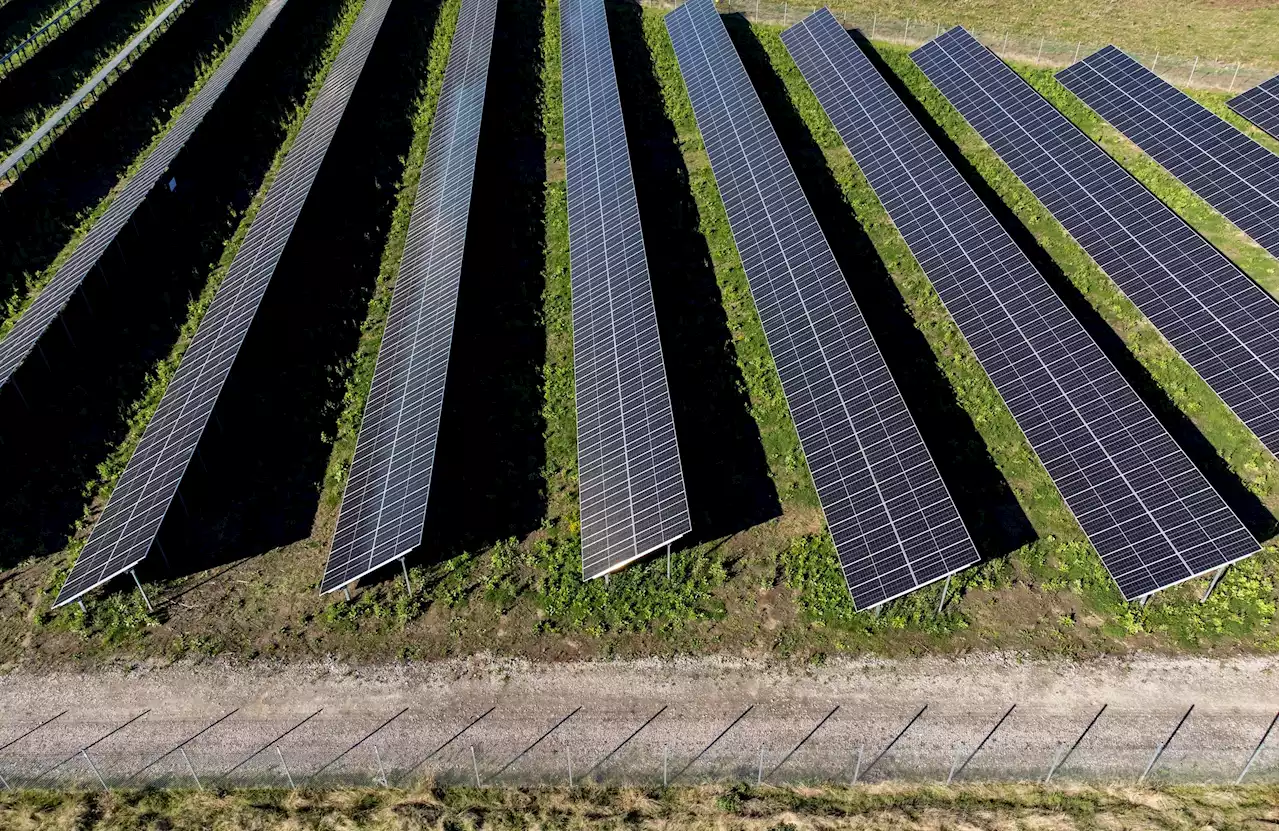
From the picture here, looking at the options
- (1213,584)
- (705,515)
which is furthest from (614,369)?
(1213,584)

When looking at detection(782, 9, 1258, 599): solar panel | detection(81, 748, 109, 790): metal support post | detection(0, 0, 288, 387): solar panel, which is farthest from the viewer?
detection(0, 0, 288, 387): solar panel

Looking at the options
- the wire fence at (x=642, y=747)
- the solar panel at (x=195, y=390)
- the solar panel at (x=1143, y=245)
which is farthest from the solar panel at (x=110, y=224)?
the solar panel at (x=1143, y=245)

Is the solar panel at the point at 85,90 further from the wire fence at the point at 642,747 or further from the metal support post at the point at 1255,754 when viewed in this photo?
the metal support post at the point at 1255,754

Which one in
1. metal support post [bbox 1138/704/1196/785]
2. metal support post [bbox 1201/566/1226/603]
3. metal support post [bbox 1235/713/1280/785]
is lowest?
metal support post [bbox 1235/713/1280/785]

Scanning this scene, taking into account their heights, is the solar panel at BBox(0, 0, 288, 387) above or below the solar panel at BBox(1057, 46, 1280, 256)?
above

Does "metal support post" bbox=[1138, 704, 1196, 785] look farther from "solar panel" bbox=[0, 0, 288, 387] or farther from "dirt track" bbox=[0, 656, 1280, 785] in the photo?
"solar panel" bbox=[0, 0, 288, 387]

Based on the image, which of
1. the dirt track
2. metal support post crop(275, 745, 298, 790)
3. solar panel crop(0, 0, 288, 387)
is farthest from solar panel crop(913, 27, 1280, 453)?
solar panel crop(0, 0, 288, 387)

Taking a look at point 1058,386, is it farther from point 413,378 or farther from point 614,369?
point 413,378

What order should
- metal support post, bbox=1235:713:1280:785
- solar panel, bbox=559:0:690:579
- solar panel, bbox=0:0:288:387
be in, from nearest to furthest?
metal support post, bbox=1235:713:1280:785 → solar panel, bbox=559:0:690:579 → solar panel, bbox=0:0:288:387
